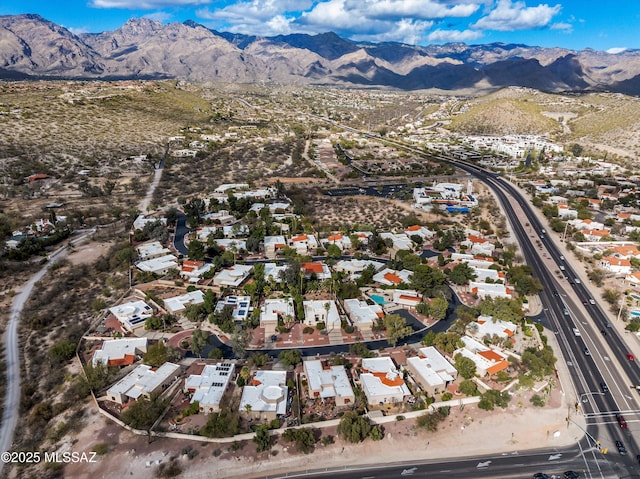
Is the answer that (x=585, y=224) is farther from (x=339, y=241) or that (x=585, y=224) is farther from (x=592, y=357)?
(x=339, y=241)

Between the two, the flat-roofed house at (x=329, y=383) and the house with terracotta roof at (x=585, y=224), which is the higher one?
the house with terracotta roof at (x=585, y=224)

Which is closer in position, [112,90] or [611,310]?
[611,310]

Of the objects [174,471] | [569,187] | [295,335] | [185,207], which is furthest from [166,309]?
[569,187]

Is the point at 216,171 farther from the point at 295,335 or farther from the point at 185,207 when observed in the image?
the point at 295,335

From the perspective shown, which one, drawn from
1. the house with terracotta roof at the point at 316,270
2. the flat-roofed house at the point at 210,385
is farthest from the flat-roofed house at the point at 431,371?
the house with terracotta roof at the point at 316,270

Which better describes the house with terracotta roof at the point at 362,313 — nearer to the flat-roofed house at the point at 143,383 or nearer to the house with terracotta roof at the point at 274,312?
the house with terracotta roof at the point at 274,312

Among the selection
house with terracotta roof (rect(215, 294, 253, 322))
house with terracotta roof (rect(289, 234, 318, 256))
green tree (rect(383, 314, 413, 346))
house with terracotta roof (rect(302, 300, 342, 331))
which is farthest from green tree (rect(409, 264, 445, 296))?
house with terracotta roof (rect(215, 294, 253, 322))

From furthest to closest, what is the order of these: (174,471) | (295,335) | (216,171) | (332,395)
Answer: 1. (216,171)
2. (295,335)
3. (332,395)
4. (174,471)
